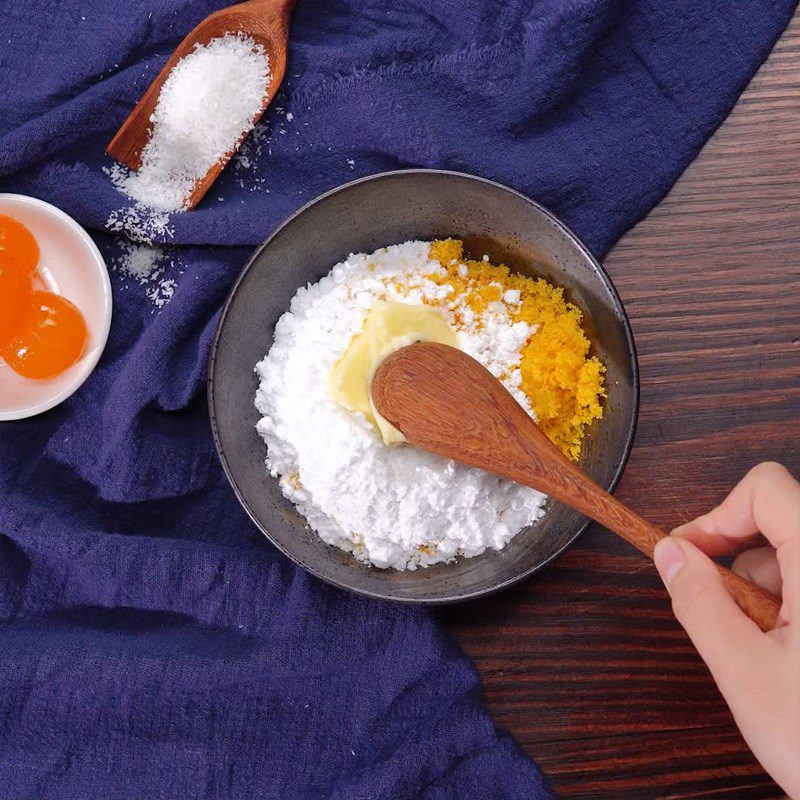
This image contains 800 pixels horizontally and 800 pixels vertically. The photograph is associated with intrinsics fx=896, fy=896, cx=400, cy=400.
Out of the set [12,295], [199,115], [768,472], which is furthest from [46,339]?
[768,472]

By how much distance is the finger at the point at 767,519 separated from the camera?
896mm

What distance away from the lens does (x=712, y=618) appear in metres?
0.86

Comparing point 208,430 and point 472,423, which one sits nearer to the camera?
point 472,423

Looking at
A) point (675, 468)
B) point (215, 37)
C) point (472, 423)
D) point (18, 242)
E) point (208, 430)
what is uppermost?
point (215, 37)

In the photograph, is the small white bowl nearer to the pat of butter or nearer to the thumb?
the pat of butter

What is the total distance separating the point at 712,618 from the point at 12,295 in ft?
3.31

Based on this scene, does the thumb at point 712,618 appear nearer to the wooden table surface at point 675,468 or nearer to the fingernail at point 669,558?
the fingernail at point 669,558

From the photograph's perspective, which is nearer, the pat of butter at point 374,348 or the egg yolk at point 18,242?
the pat of butter at point 374,348

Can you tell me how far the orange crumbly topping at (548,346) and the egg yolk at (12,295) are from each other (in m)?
0.58

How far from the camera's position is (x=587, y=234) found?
1.26 meters

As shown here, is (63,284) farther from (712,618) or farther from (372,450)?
(712,618)

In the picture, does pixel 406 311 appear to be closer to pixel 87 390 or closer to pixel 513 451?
pixel 513 451

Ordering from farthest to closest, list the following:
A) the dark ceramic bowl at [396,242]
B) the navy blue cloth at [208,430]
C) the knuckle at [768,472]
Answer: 1. the navy blue cloth at [208,430]
2. the dark ceramic bowl at [396,242]
3. the knuckle at [768,472]

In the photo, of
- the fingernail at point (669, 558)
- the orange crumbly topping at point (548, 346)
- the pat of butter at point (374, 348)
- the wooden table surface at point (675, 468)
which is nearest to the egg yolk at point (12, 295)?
the pat of butter at point (374, 348)
